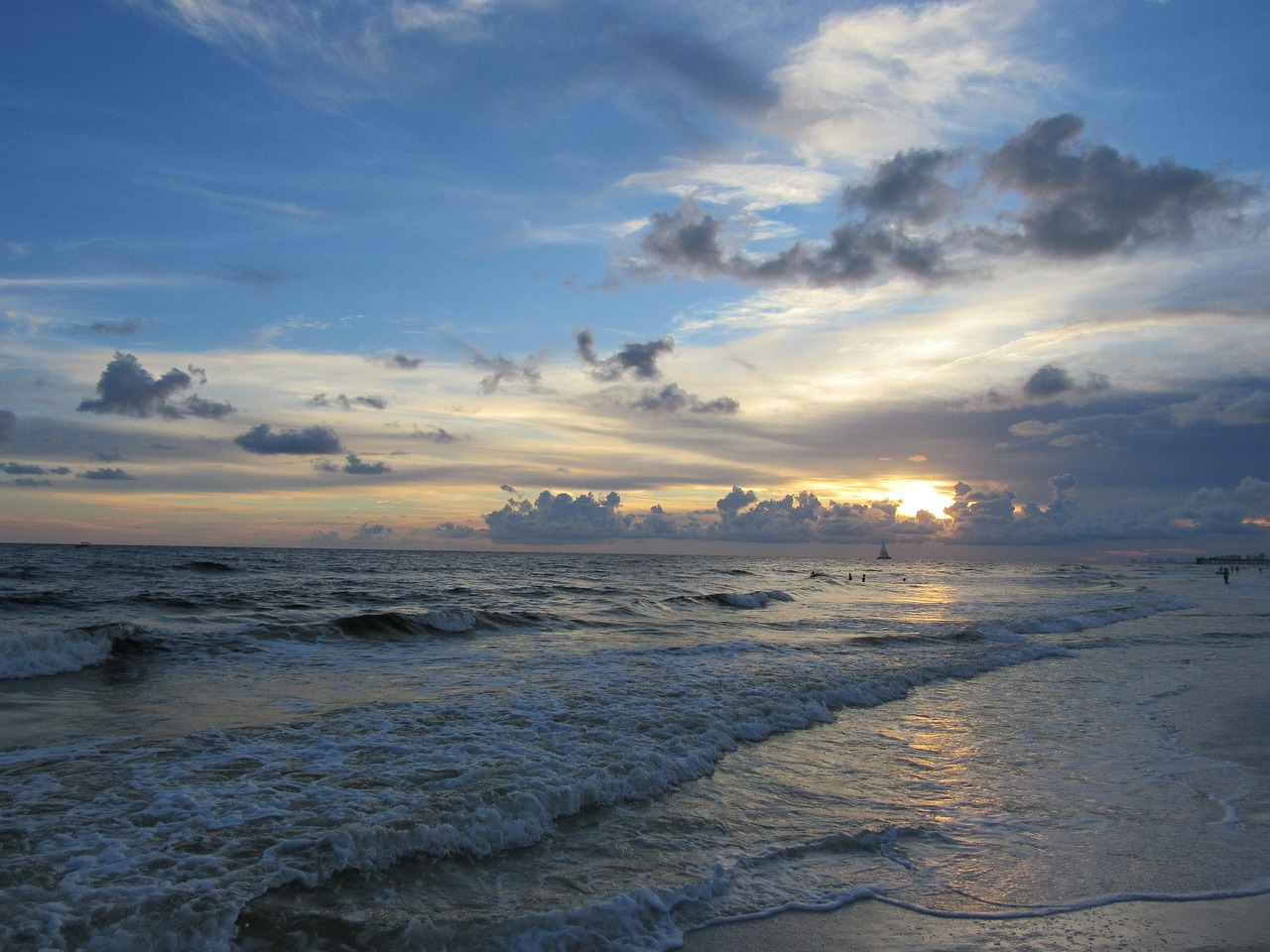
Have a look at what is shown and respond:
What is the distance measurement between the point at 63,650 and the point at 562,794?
47.5ft

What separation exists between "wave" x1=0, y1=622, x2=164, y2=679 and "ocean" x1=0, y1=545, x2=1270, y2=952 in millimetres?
68

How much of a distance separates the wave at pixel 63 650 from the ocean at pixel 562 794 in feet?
0.22

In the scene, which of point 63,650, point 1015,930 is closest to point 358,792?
point 1015,930

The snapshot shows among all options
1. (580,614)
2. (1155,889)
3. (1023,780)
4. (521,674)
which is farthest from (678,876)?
(580,614)

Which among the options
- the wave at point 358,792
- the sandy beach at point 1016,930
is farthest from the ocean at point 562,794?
the sandy beach at point 1016,930

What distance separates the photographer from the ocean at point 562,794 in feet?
19.7

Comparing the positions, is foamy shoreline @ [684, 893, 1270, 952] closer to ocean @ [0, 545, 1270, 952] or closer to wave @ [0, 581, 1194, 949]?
ocean @ [0, 545, 1270, 952]

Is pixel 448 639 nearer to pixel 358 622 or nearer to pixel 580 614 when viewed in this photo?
pixel 358 622

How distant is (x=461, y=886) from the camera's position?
A: 641 centimetres

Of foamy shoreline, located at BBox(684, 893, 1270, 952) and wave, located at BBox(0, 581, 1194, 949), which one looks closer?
foamy shoreline, located at BBox(684, 893, 1270, 952)

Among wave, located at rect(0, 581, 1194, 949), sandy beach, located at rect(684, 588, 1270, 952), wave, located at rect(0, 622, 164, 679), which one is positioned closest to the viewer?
sandy beach, located at rect(684, 588, 1270, 952)

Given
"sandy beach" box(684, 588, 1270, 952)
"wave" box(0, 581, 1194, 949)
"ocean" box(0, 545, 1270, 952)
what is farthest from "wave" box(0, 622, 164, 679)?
"sandy beach" box(684, 588, 1270, 952)

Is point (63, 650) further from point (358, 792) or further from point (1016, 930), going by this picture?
point (1016, 930)

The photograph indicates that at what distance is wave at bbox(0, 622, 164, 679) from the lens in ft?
50.6
